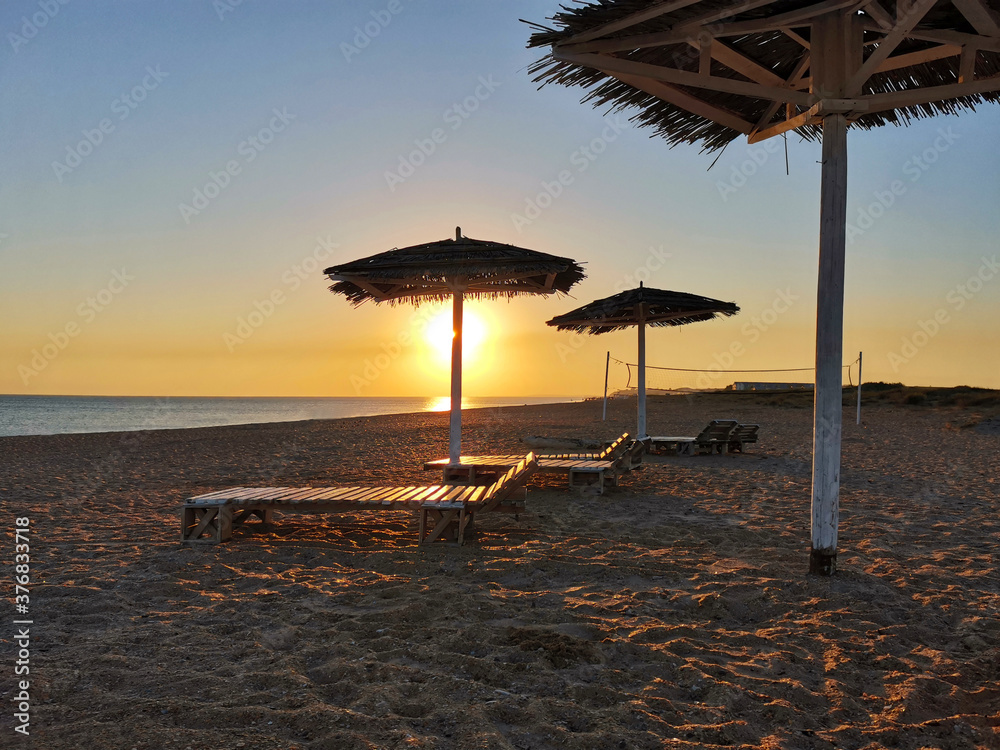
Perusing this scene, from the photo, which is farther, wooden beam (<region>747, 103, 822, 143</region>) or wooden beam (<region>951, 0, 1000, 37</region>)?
wooden beam (<region>747, 103, 822, 143</region>)

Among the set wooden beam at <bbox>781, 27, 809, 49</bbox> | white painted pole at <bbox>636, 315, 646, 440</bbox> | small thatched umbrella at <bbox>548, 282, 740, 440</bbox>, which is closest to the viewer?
wooden beam at <bbox>781, 27, 809, 49</bbox>

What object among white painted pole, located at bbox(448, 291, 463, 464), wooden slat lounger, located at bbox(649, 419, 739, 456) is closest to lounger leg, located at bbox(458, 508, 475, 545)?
white painted pole, located at bbox(448, 291, 463, 464)

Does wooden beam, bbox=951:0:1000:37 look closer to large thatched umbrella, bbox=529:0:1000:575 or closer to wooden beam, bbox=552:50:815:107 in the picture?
large thatched umbrella, bbox=529:0:1000:575

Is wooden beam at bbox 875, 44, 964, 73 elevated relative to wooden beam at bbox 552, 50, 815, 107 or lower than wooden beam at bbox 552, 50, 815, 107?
elevated

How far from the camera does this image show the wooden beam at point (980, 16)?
3.34m

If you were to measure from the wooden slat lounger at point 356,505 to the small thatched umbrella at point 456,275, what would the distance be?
1533 millimetres

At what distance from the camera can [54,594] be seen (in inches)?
143

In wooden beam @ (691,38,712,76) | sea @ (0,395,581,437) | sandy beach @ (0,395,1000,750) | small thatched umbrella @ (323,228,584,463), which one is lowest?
sea @ (0,395,581,437)

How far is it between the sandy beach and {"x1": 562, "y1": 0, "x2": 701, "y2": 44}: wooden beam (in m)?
3.25

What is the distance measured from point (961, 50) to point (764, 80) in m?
1.18

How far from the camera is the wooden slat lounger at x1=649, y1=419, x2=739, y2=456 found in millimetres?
10805

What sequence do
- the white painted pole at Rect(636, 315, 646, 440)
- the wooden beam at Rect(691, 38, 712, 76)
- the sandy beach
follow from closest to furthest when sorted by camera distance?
the sandy beach, the wooden beam at Rect(691, 38, 712, 76), the white painted pole at Rect(636, 315, 646, 440)

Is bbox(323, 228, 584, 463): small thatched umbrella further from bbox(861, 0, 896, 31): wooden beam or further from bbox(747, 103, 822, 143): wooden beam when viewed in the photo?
bbox(861, 0, 896, 31): wooden beam

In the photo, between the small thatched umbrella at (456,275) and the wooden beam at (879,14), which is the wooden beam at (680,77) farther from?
the small thatched umbrella at (456,275)
